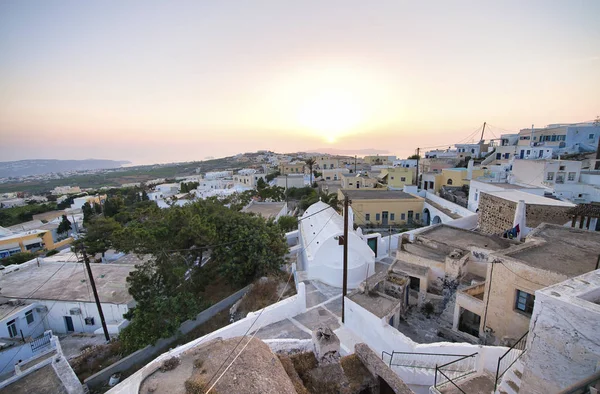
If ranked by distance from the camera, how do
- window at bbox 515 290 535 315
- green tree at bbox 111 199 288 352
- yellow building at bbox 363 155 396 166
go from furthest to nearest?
yellow building at bbox 363 155 396 166
green tree at bbox 111 199 288 352
window at bbox 515 290 535 315

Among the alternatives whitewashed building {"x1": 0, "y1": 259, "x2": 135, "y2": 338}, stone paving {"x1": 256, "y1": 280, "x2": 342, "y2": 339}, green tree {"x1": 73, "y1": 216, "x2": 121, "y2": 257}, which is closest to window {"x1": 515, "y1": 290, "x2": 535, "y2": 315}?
stone paving {"x1": 256, "y1": 280, "x2": 342, "y2": 339}

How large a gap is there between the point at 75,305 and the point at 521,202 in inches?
932

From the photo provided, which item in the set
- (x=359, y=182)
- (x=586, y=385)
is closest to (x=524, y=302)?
(x=586, y=385)

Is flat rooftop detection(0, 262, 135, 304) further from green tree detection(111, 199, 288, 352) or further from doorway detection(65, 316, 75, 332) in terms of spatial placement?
green tree detection(111, 199, 288, 352)

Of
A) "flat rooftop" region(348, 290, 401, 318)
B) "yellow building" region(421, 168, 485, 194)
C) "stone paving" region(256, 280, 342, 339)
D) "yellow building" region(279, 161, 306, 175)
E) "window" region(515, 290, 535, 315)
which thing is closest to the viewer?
"window" region(515, 290, 535, 315)

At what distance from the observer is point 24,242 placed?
28281 millimetres

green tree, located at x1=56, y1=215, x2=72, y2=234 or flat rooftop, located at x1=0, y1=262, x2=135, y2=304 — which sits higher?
flat rooftop, located at x1=0, y1=262, x2=135, y2=304

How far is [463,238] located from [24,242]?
131 ft

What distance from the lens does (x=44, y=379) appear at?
900 cm

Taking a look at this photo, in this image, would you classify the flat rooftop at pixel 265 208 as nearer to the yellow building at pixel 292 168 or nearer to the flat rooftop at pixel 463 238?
the flat rooftop at pixel 463 238

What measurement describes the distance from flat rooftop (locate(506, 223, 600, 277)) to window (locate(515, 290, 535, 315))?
106 cm

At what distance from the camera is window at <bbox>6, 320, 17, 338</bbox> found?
13.4 metres

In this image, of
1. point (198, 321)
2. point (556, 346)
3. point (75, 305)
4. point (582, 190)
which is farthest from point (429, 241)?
point (75, 305)

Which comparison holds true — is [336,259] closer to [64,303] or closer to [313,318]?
[313,318]
